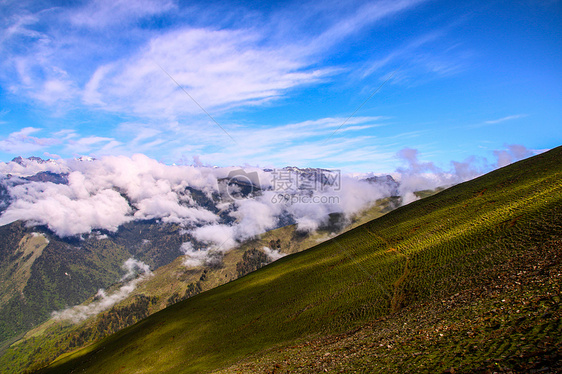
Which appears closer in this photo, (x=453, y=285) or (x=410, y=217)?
(x=453, y=285)

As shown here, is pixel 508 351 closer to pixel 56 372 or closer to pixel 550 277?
pixel 550 277

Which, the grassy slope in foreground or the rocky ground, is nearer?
the rocky ground

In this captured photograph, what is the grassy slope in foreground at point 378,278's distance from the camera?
3272 centimetres

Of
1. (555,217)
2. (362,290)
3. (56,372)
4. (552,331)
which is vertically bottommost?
(56,372)

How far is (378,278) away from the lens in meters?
43.0

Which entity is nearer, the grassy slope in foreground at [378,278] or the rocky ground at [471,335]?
the rocky ground at [471,335]

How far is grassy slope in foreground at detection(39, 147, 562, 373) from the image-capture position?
32719mm

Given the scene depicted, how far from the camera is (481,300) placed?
2064cm

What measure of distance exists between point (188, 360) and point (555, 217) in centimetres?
6266

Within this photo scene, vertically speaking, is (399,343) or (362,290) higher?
(399,343)

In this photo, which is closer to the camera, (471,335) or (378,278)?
(471,335)

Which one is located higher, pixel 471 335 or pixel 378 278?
pixel 471 335

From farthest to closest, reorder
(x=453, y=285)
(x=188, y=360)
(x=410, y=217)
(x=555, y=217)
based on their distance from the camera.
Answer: (x=410, y=217)
(x=188, y=360)
(x=555, y=217)
(x=453, y=285)

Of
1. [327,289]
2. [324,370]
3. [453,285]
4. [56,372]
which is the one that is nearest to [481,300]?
[453,285]
